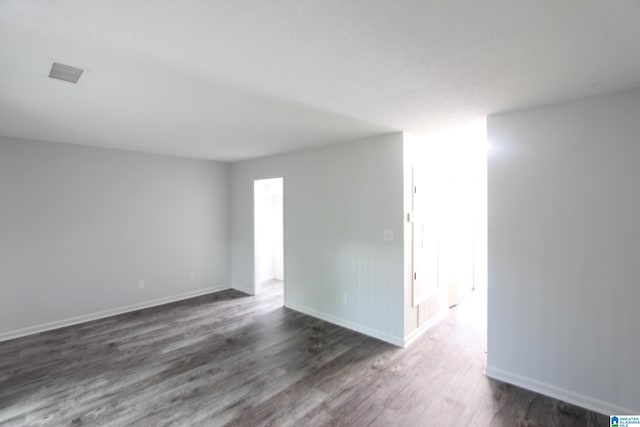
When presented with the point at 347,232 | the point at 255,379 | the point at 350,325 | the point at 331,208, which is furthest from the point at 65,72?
the point at 350,325

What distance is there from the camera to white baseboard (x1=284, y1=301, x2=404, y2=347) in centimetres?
347

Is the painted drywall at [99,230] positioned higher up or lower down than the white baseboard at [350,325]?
higher up

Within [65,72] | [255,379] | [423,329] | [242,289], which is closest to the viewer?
[65,72]

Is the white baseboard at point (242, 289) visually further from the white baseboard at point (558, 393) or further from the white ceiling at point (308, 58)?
the white baseboard at point (558, 393)

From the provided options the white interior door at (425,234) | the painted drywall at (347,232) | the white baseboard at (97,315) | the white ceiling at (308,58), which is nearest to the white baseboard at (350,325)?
the painted drywall at (347,232)

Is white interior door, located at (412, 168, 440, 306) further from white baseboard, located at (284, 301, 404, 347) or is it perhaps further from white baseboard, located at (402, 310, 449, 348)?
white baseboard, located at (284, 301, 404, 347)

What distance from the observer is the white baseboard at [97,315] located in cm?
371

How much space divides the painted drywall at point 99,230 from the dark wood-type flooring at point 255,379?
47cm

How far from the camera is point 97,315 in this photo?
169 inches

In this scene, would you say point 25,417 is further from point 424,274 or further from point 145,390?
point 424,274

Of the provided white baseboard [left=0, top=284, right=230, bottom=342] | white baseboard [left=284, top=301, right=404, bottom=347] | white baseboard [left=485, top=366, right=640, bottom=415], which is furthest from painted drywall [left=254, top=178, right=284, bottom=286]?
white baseboard [left=485, top=366, right=640, bottom=415]

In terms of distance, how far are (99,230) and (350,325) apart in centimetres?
381

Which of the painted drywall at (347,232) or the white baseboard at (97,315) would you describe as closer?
the painted drywall at (347,232)

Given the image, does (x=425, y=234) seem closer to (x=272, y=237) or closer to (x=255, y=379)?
A: (x=255, y=379)
